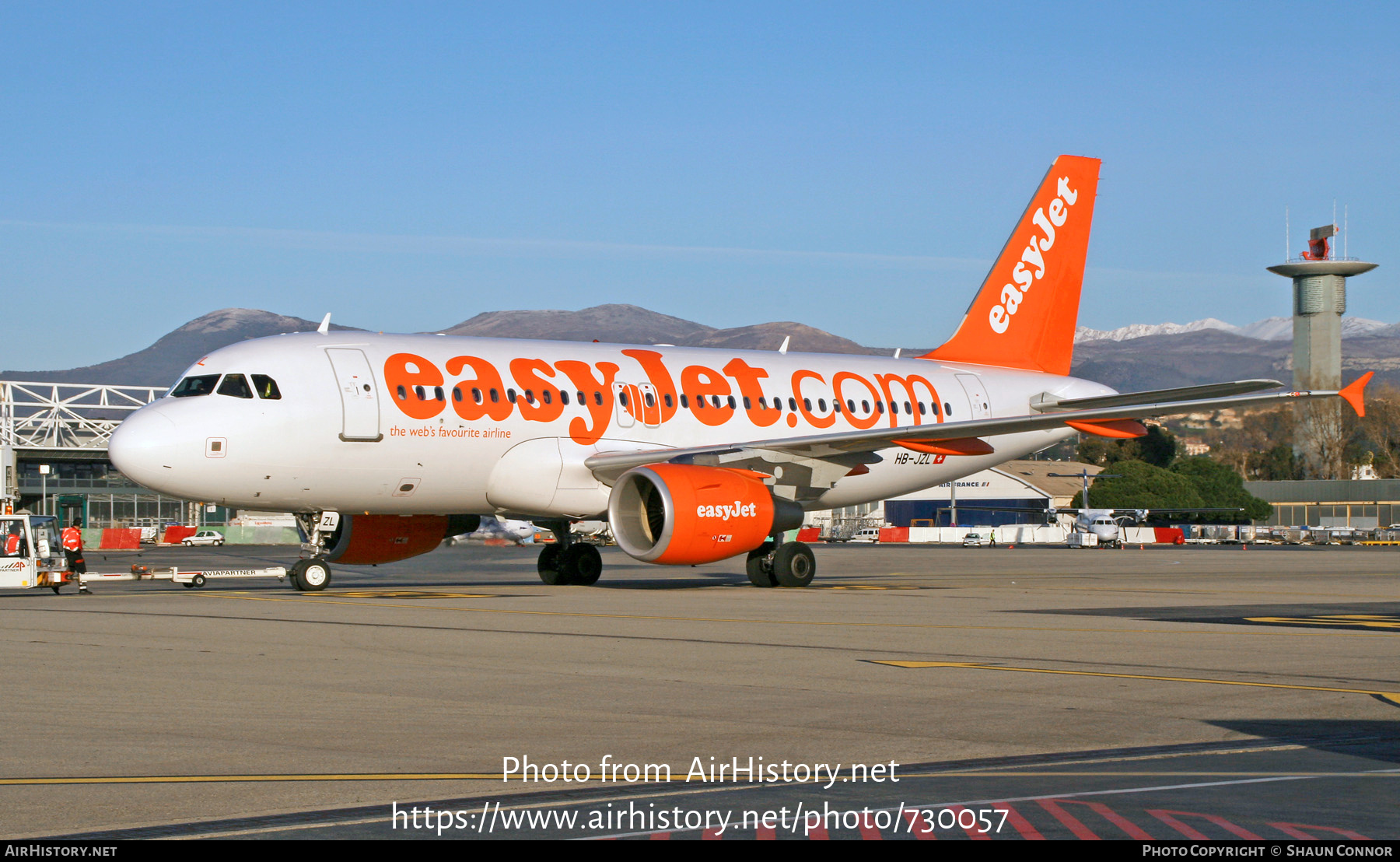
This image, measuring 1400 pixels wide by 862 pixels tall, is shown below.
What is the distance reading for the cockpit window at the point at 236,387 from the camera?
22.1m

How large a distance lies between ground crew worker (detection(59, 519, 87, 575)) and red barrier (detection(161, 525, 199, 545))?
5631 cm

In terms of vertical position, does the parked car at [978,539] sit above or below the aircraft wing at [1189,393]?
below

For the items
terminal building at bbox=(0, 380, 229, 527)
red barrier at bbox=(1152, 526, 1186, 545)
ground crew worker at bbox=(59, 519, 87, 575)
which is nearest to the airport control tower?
red barrier at bbox=(1152, 526, 1186, 545)

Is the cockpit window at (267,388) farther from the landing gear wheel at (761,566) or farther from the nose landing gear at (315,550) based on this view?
the landing gear wheel at (761,566)

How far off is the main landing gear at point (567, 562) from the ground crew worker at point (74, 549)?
26.8 feet

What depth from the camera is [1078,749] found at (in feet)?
26.2

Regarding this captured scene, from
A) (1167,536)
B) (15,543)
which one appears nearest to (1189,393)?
(15,543)

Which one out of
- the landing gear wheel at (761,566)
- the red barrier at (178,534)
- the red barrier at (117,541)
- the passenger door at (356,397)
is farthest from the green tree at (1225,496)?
the passenger door at (356,397)

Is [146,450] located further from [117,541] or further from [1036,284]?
[117,541]

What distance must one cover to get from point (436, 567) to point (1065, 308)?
52.8 ft

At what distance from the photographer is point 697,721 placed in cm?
905

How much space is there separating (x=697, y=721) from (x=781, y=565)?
643 inches

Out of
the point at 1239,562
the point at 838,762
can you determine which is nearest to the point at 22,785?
the point at 838,762

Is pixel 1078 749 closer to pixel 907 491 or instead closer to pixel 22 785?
pixel 22 785
